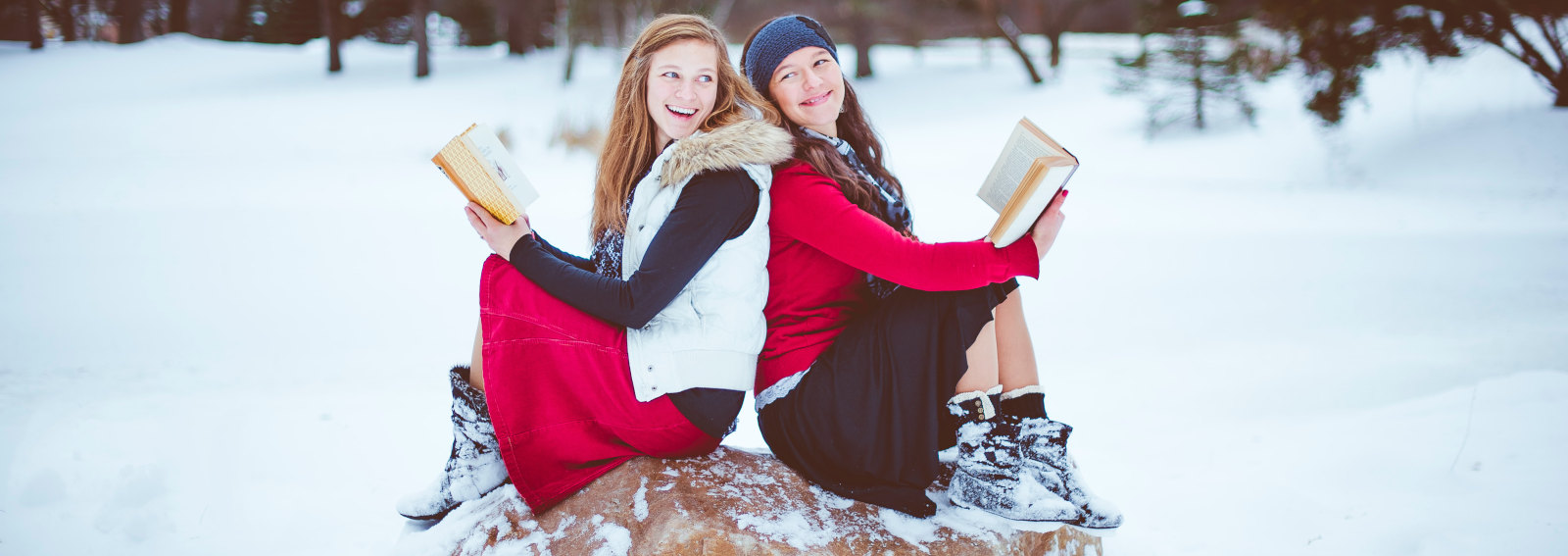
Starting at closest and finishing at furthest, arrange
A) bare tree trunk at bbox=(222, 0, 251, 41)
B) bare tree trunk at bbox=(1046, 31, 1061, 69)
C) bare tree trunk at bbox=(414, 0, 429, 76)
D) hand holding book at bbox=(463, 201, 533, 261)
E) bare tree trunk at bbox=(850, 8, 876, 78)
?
1. hand holding book at bbox=(463, 201, 533, 261)
2. bare tree trunk at bbox=(414, 0, 429, 76)
3. bare tree trunk at bbox=(1046, 31, 1061, 69)
4. bare tree trunk at bbox=(850, 8, 876, 78)
5. bare tree trunk at bbox=(222, 0, 251, 41)

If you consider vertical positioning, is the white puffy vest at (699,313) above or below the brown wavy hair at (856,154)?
below

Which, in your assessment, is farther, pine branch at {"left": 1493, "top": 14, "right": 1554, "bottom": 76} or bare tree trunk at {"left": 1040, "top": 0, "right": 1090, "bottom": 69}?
bare tree trunk at {"left": 1040, "top": 0, "right": 1090, "bottom": 69}

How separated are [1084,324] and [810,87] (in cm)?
312

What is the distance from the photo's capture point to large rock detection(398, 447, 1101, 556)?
6.70ft

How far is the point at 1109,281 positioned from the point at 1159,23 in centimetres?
749

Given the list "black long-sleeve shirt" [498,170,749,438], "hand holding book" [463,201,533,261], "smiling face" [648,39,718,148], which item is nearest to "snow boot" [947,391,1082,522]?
"black long-sleeve shirt" [498,170,749,438]

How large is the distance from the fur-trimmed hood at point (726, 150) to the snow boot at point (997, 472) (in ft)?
2.30

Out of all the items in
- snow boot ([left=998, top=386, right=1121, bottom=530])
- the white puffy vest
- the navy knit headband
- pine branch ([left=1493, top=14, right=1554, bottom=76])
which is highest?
pine branch ([left=1493, top=14, right=1554, bottom=76])

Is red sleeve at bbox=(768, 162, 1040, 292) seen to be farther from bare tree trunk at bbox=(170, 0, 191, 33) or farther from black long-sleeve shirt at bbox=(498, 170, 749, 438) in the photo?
bare tree trunk at bbox=(170, 0, 191, 33)

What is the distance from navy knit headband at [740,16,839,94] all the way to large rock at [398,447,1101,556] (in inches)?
41.2

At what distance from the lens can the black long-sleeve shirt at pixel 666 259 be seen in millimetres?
1991

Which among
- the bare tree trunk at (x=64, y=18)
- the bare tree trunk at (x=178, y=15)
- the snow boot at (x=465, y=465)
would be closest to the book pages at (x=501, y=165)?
the snow boot at (x=465, y=465)

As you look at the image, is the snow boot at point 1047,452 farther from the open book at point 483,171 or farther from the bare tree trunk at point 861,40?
the bare tree trunk at point 861,40

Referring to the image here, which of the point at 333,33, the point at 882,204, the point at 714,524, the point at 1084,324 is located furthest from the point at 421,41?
the point at 714,524
